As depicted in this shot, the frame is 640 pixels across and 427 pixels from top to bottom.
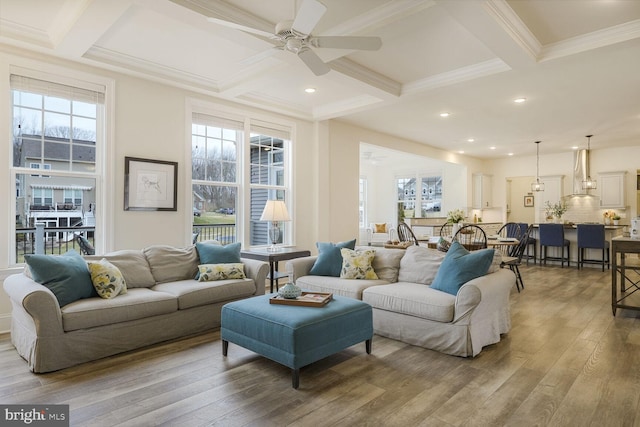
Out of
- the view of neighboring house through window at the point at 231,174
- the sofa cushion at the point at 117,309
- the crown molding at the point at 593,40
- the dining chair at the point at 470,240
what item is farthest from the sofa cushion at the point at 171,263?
the crown molding at the point at 593,40

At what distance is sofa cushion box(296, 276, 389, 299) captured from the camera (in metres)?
3.79

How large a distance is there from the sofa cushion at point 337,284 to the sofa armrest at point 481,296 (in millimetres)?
990

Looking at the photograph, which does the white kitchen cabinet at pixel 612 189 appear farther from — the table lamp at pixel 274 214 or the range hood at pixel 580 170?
the table lamp at pixel 274 214

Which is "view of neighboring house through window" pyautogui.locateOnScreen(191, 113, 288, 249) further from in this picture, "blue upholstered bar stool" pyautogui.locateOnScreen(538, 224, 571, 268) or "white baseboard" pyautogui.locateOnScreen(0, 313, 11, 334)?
"blue upholstered bar stool" pyautogui.locateOnScreen(538, 224, 571, 268)

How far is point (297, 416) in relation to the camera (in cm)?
218

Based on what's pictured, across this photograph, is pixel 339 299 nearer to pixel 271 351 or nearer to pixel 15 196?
pixel 271 351

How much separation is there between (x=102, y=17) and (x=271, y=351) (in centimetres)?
300

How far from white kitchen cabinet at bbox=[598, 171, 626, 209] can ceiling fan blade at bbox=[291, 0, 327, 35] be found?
9952 millimetres

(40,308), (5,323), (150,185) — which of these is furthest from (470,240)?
(5,323)

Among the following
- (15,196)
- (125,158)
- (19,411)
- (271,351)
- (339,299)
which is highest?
(125,158)

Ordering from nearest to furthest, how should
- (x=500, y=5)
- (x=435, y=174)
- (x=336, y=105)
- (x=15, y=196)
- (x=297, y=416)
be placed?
(x=297, y=416), (x=500, y=5), (x=15, y=196), (x=336, y=105), (x=435, y=174)

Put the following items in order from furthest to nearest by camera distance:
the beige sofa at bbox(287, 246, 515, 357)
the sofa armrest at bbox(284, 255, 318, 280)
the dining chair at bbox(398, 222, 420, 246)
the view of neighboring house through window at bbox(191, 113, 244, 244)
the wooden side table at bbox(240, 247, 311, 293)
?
the dining chair at bbox(398, 222, 420, 246) → the view of neighboring house through window at bbox(191, 113, 244, 244) → the wooden side table at bbox(240, 247, 311, 293) → the sofa armrest at bbox(284, 255, 318, 280) → the beige sofa at bbox(287, 246, 515, 357)

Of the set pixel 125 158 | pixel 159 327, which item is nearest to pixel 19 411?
pixel 159 327

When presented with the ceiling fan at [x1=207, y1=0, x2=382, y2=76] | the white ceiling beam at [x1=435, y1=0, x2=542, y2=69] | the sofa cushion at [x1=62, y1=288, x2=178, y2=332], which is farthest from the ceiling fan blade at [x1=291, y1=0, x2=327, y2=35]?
the sofa cushion at [x1=62, y1=288, x2=178, y2=332]
